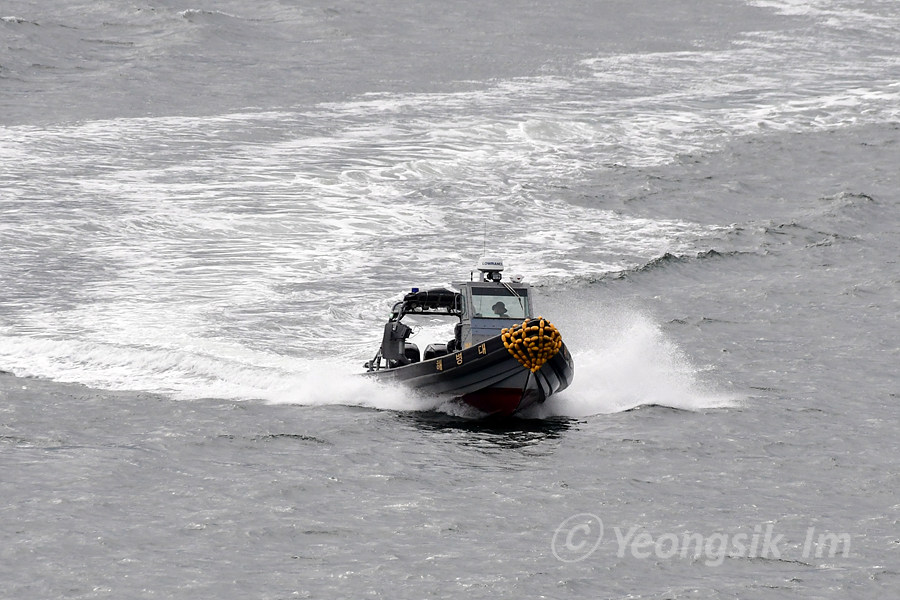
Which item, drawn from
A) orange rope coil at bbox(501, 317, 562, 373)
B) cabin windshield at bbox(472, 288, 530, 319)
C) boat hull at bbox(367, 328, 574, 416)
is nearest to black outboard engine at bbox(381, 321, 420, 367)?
boat hull at bbox(367, 328, 574, 416)

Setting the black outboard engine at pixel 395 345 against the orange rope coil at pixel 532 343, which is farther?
the black outboard engine at pixel 395 345

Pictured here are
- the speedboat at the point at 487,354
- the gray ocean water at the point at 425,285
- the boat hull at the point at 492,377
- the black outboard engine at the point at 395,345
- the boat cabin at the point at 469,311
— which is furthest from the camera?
the black outboard engine at the point at 395,345

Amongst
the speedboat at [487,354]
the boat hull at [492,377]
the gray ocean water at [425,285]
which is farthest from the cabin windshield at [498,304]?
the gray ocean water at [425,285]

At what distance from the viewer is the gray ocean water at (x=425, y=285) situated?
20.0 m

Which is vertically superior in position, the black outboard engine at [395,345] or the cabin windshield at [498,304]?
the cabin windshield at [498,304]

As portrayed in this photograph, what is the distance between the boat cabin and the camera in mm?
26719

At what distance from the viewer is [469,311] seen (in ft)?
88.1

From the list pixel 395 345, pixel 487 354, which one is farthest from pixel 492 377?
pixel 395 345

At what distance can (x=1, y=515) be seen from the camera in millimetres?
20359

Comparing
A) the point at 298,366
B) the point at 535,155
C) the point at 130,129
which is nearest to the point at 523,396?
the point at 298,366

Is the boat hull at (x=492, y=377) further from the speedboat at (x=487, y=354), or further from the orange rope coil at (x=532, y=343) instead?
the orange rope coil at (x=532, y=343)

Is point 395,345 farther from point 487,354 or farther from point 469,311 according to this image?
point 487,354

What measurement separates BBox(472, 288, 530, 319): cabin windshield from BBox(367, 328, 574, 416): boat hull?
4.62ft

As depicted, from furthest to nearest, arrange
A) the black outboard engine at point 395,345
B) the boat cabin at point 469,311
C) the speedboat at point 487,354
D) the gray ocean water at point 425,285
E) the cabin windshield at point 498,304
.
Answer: the black outboard engine at point 395,345 < the cabin windshield at point 498,304 < the boat cabin at point 469,311 < the speedboat at point 487,354 < the gray ocean water at point 425,285
